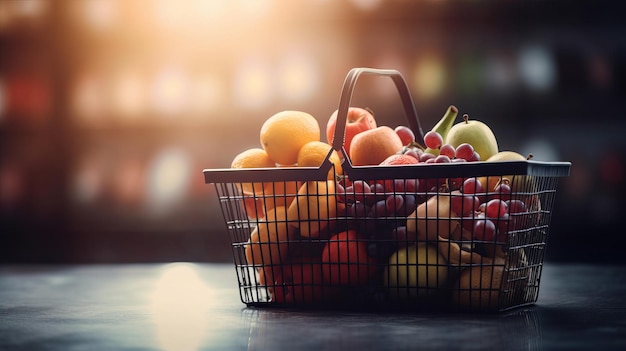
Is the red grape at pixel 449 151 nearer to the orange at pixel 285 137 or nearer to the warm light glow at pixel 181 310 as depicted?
the orange at pixel 285 137

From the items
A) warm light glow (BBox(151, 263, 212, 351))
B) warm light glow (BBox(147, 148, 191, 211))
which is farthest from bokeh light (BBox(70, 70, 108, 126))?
warm light glow (BBox(151, 263, 212, 351))

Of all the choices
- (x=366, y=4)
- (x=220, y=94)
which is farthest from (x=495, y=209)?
(x=220, y=94)

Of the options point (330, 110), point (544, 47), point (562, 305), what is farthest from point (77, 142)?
point (562, 305)

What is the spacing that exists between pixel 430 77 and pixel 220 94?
769 millimetres

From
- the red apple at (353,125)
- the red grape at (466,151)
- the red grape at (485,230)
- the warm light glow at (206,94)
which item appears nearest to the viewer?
the red grape at (485,230)

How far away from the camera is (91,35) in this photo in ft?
10.5

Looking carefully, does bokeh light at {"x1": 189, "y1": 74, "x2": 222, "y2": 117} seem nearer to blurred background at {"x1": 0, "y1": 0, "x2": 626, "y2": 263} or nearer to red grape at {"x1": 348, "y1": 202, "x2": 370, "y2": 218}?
blurred background at {"x1": 0, "y1": 0, "x2": 626, "y2": 263}

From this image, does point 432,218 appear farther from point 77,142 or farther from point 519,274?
point 77,142

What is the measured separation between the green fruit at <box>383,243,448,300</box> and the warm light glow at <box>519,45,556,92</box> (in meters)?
1.79

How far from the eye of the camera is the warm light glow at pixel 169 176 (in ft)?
10.5

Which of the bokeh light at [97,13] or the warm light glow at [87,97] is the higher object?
the bokeh light at [97,13]

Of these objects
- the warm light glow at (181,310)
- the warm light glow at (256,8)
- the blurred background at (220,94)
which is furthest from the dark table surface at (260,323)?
the warm light glow at (256,8)

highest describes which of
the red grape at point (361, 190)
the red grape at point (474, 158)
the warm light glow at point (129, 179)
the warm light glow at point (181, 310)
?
the red grape at point (474, 158)

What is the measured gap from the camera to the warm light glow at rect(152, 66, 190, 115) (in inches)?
126
